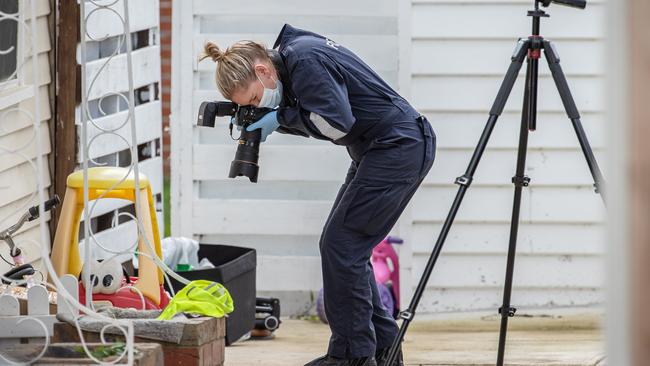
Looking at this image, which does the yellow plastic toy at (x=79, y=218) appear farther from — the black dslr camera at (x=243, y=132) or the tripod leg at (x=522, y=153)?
the tripod leg at (x=522, y=153)

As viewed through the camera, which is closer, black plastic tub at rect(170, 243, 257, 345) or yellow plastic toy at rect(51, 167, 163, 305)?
yellow plastic toy at rect(51, 167, 163, 305)

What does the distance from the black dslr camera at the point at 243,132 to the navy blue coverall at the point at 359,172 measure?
0.09m

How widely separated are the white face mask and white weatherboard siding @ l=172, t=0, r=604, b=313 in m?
1.90

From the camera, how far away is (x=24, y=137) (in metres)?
4.20

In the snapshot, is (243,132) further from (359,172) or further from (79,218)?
(79,218)

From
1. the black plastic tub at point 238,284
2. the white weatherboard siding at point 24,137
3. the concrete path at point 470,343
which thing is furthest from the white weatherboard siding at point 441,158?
the white weatherboard siding at point 24,137

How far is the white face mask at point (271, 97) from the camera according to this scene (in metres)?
3.64

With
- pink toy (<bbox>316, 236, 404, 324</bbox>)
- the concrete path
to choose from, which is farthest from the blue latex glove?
pink toy (<bbox>316, 236, 404, 324</bbox>)

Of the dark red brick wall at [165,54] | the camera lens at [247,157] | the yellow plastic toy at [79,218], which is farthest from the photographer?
the dark red brick wall at [165,54]

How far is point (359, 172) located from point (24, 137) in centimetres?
131

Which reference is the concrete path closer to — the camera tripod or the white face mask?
the camera tripod

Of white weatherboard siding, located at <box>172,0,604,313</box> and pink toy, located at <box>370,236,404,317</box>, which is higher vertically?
white weatherboard siding, located at <box>172,0,604,313</box>

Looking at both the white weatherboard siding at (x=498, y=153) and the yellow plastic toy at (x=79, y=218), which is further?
the white weatherboard siding at (x=498, y=153)

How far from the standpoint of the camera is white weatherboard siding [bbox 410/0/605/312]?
18.1ft
